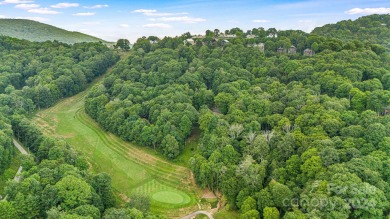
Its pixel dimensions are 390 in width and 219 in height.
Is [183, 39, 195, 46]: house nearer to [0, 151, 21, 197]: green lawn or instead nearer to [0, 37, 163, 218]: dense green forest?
[0, 37, 163, 218]: dense green forest

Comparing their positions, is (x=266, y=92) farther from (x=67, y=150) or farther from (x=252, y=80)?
(x=67, y=150)

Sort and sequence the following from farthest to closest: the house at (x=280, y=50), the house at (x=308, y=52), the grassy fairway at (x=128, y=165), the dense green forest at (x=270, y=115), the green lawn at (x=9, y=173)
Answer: the house at (x=280, y=50) → the house at (x=308, y=52) → the grassy fairway at (x=128, y=165) → the green lawn at (x=9, y=173) → the dense green forest at (x=270, y=115)

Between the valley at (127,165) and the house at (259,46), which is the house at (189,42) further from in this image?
the valley at (127,165)

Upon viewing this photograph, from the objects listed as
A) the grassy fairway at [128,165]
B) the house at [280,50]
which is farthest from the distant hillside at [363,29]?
the grassy fairway at [128,165]

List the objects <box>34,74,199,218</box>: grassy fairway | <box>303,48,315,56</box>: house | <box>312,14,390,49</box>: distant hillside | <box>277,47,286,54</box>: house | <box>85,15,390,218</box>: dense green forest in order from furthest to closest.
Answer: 1. <box>312,14,390,49</box>: distant hillside
2. <box>277,47,286,54</box>: house
3. <box>303,48,315,56</box>: house
4. <box>34,74,199,218</box>: grassy fairway
5. <box>85,15,390,218</box>: dense green forest

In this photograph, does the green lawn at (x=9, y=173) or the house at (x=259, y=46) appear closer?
the green lawn at (x=9, y=173)

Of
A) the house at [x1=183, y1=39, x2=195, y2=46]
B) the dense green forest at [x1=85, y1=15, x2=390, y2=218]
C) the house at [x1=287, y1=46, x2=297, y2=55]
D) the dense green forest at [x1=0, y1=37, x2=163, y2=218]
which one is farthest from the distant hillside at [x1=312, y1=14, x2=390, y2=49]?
the dense green forest at [x1=0, y1=37, x2=163, y2=218]
